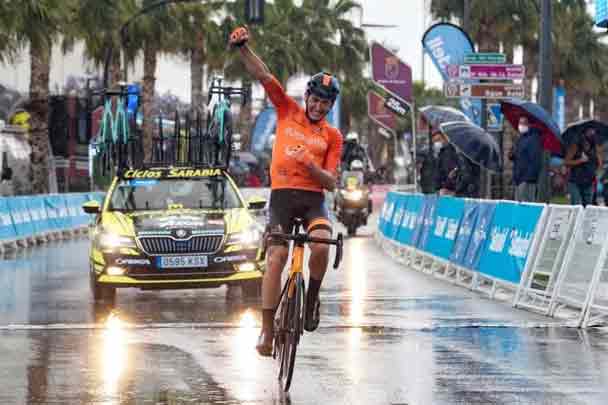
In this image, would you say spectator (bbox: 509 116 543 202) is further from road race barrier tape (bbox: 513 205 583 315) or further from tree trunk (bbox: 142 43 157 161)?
tree trunk (bbox: 142 43 157 161)

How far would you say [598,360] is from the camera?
11.2 meters

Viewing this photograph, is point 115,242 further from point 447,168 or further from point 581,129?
point 581,129

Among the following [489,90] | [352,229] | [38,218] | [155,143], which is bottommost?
[352,229]

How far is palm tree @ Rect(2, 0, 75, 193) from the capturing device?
37062 millimetres

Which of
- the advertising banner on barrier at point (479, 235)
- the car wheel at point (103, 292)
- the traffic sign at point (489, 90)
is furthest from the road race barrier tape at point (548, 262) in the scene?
the traffic sign at point (489, 90)

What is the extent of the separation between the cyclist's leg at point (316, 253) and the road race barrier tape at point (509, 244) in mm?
6069

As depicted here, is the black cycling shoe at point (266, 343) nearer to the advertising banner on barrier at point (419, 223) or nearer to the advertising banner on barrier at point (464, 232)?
the advertising banner on barrier at point (464, 232)

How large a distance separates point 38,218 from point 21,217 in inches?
80.0

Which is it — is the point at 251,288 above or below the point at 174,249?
below

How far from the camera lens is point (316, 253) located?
32.5 ft

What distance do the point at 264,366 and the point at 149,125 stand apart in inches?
1932

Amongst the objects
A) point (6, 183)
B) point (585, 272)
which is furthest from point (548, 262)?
point (6, 183)

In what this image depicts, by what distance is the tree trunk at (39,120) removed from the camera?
149ft

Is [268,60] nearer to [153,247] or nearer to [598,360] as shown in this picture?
[153,247]
